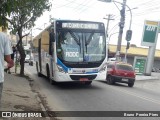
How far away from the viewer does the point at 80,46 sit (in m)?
18.2

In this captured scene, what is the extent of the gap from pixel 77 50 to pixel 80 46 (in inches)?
10.2

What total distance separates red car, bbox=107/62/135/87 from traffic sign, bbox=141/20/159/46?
41.6ft

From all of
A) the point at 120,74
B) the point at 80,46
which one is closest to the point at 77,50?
the point at 80,46

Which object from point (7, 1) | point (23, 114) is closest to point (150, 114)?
point (23, 114)

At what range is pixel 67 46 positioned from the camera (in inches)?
713

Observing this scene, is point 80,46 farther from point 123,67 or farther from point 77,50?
point 123,67

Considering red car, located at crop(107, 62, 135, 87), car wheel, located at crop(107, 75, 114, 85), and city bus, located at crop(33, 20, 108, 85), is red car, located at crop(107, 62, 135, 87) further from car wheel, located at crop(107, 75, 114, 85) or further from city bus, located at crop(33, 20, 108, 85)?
city bus, located at crop(33, 20, 108, 85)

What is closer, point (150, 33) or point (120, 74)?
point (120, 74)

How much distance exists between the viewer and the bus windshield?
59.3 ft

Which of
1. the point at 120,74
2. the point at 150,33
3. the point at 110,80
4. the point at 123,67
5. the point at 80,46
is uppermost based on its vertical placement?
the point at 150,33

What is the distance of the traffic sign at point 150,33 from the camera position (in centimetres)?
3769

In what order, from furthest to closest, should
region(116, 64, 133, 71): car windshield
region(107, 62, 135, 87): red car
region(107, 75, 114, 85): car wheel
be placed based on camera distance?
region(116, 64, 133, 71): car windshield, region(107, 75, 114, 85): car wheel, region(107, 62, 135, 87): red car

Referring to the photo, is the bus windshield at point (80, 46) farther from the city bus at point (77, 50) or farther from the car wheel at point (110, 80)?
the car wheel at point (110, 80)

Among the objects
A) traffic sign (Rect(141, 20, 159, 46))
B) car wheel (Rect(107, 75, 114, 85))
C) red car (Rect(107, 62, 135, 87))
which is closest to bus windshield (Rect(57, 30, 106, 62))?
red car (Rect(107, 62, 135, 87))
